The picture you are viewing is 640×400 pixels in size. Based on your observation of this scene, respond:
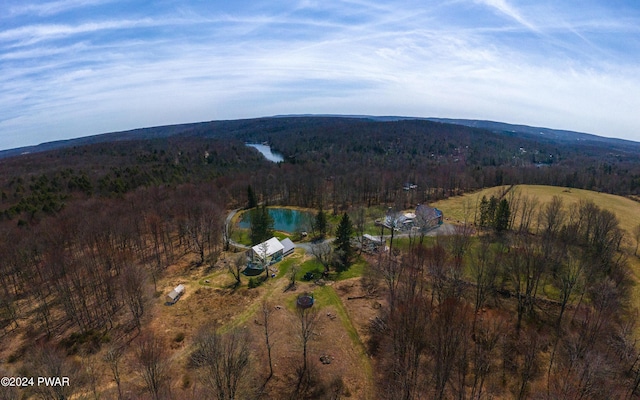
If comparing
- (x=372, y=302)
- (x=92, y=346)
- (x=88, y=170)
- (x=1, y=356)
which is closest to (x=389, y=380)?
(x=372, y=302)

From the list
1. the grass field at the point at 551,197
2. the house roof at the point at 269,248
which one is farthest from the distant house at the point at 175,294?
the grass field at the point at 551,197

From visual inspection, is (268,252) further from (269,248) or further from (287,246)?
Answer: (287,246)

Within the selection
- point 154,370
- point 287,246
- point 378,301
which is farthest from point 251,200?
point 154,370

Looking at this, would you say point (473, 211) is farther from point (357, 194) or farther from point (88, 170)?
point (88, 170)

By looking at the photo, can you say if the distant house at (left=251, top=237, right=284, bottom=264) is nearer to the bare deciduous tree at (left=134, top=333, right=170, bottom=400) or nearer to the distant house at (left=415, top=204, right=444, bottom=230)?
the bare deciduous tree at (left=134, top=333, right=170, bottom=400)

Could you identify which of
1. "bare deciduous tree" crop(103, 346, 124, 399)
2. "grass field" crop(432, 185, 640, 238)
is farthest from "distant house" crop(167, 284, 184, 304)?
"grass field" crop(432, 185, 640, 238)
